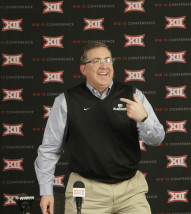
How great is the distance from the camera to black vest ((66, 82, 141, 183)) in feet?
7.33

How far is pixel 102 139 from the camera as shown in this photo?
89.0 inches

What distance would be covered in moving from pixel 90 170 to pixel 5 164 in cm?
197

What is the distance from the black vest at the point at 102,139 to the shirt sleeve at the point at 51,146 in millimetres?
50

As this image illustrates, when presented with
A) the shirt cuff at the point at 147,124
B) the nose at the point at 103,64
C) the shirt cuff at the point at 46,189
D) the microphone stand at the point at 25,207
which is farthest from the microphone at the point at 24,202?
the nose at the point at 103,64

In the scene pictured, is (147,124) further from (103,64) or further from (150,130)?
(103,64)

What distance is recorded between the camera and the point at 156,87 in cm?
390

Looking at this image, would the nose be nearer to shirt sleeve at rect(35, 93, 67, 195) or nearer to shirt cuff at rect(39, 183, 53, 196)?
shirt sleeve at rect(35, 93, 67, 195)

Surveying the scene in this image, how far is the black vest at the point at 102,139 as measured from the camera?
223 centimetres

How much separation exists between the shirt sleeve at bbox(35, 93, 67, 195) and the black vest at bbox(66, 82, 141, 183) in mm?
50

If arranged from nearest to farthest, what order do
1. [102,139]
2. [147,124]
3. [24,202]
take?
[24,202], [147,124], [102,139]

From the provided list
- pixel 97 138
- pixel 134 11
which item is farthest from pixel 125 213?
pixel 134 11

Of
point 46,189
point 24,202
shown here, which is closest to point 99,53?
point 46,189

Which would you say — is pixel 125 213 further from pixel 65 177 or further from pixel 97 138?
pixel 65 177

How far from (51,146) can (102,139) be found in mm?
334
